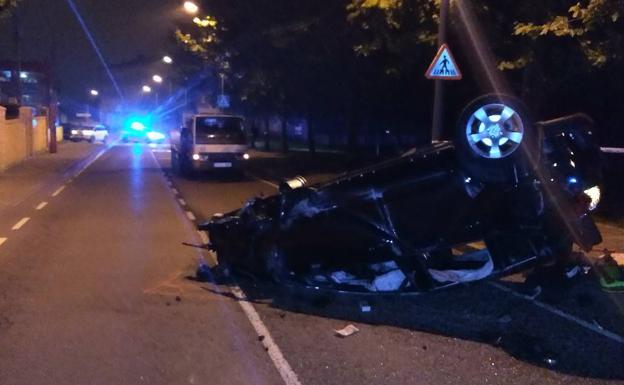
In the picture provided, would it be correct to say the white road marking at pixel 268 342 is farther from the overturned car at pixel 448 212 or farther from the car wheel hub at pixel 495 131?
the car wheel hub at pixel 495 131

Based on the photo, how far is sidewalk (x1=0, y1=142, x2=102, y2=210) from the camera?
67.8ft

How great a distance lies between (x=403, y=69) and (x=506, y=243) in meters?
13.2

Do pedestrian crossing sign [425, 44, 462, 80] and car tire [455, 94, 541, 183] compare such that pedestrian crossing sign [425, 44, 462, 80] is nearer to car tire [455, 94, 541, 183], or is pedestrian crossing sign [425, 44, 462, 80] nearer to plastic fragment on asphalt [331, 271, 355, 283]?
plastic fragment on asphalt [331, 271, 355, 283]

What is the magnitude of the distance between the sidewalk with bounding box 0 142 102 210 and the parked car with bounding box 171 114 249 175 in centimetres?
428

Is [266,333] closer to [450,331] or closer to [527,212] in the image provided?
[450,331]

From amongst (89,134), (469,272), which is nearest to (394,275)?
(469,272)

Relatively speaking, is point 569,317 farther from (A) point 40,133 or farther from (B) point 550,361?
(A) point 40,133

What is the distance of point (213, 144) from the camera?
27.0 meters

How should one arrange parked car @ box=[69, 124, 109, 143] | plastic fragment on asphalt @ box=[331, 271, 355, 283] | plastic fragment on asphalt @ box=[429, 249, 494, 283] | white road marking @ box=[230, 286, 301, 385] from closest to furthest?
white road marking @ box=[230, 286, 301, 385] → plastic fragment on asphalt @ box=[429, 249, 494, 283] → plastic fragment on asphalt @ box=[331, 271, 355, 283] → parked car @ box=[69, 124, 109, 143]

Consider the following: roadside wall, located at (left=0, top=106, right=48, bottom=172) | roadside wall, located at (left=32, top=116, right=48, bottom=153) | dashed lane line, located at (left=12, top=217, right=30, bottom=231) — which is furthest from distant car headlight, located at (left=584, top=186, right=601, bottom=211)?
roadside wall, located at (left=32, top=116, right=48, bottom=153)

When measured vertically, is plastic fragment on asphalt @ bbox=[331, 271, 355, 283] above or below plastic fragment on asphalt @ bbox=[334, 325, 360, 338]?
above

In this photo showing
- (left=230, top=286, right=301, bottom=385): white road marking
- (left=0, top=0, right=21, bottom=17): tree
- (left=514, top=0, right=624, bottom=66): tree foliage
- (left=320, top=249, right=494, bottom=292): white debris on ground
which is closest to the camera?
(left=230, top=286, right=301, bottom=385): white road marking

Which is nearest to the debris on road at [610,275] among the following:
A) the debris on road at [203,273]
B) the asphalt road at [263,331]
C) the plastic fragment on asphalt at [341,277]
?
the asphalt road at [263,331]

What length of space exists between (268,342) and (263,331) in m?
0.37
